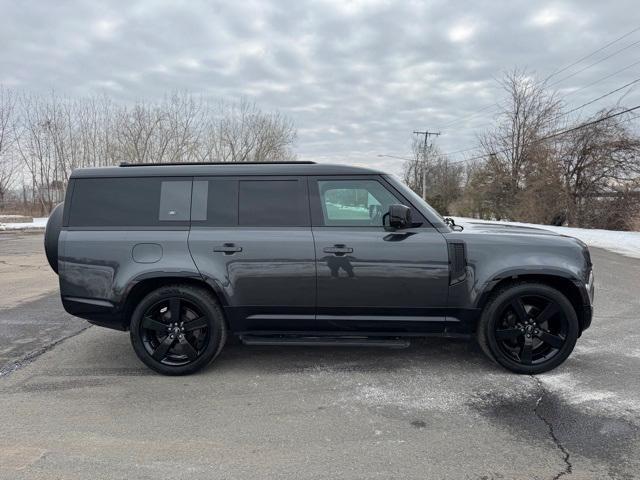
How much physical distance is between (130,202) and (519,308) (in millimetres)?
3631

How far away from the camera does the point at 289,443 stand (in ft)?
10.0

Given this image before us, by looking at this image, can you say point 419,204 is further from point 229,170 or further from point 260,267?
point 229,170

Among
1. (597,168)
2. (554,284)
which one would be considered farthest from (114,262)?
(597,168)

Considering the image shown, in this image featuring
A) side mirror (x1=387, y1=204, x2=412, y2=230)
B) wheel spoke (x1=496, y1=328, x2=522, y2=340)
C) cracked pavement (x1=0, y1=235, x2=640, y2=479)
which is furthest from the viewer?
wheel spoke (x1=496, y1=328, x2=522, y2=340)

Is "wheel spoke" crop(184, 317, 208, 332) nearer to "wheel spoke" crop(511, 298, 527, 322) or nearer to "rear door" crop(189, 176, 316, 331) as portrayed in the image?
"rear door" crop(189, 176, 316, 331)

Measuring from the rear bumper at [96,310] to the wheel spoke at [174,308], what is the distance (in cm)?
48

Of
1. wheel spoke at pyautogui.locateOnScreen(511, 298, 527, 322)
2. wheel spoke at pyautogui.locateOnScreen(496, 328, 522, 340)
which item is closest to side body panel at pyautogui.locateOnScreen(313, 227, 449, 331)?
wheel spoke at pyautogui.locateOnScreen(496, 328, 522, 340)

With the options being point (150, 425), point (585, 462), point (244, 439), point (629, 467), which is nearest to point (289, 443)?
point (244, 439)

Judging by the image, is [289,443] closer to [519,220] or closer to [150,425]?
[150,425]

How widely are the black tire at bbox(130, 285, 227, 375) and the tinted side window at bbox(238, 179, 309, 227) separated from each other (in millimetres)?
822

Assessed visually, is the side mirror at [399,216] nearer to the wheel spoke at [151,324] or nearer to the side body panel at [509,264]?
the side body panel at [509,264]

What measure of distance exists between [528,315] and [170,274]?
10.5ft

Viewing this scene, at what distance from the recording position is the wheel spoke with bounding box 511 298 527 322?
411 centimetres

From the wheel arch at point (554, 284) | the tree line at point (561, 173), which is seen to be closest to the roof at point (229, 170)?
the wheel arch at point (554, 284)
